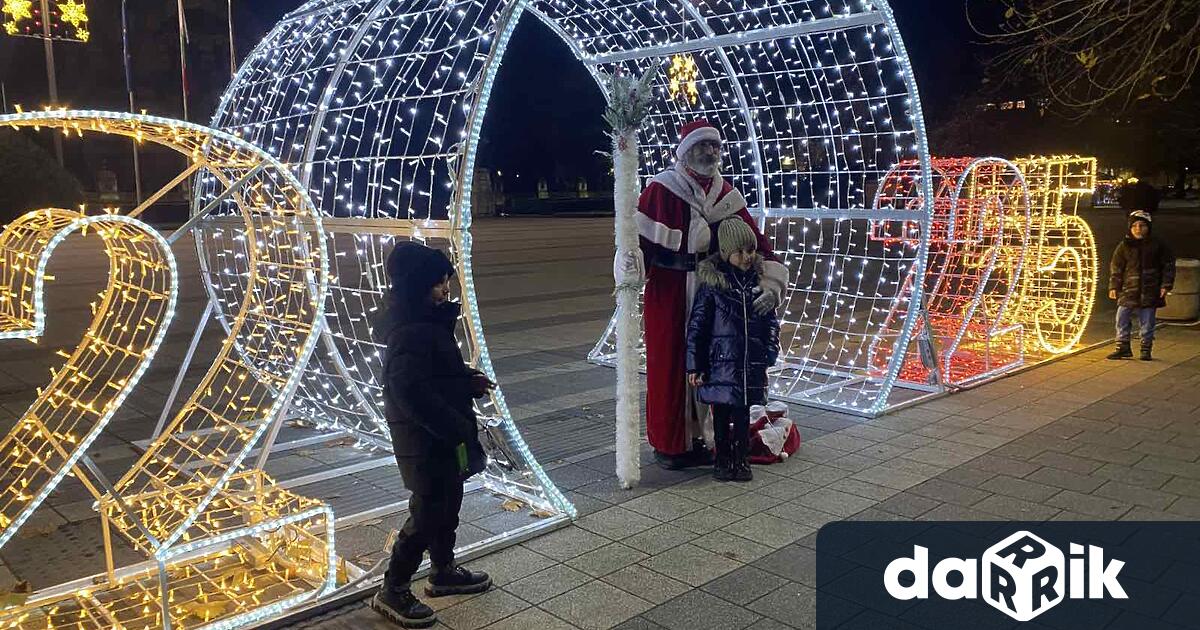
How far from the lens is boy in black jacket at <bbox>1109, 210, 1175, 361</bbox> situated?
7816mm

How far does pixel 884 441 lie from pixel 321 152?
404 cm

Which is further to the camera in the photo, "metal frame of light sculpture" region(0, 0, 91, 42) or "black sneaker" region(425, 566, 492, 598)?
"metal frame of light sculpture" region(0, 0, 91, 42)

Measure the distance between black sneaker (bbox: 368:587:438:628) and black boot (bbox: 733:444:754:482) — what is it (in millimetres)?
2126

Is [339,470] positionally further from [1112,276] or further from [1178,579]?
[1112,276]

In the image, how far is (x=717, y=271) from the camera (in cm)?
476

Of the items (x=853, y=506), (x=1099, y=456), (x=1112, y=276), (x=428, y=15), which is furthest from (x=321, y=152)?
(x=1112, y=276)

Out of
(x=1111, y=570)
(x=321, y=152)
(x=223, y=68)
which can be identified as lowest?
(x=1111, y=570)

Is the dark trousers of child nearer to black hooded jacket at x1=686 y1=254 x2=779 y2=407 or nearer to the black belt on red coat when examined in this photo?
black hooded jacket at x1=686 y1=254 x2=779 y2=407

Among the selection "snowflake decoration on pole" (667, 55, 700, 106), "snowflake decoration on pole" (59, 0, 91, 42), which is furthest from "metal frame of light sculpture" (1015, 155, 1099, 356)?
"snowflake decoration on pole" (59, 0, 91, 42)

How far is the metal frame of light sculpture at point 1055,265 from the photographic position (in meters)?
8.23

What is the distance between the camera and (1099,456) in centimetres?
521

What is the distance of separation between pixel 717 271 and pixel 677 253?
1.18 feet

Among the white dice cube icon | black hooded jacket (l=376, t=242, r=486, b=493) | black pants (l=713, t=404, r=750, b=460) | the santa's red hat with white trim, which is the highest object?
the santa's red hat with white trim

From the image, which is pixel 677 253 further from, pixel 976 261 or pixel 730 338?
pixel 976 261
